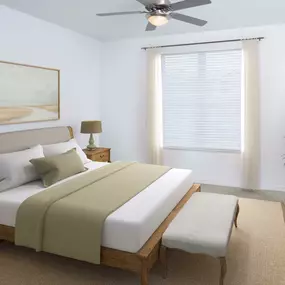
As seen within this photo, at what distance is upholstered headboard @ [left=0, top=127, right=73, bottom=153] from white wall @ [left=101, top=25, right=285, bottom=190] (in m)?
1.31

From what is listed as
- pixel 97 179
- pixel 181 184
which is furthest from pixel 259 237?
pixel 97 179

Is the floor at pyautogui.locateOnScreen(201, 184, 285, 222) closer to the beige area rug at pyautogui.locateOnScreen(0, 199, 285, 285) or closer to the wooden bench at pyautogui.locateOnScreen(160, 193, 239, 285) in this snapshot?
the beige area rug at pyautogui.locateOnScreen(0, 199, 285, 285)

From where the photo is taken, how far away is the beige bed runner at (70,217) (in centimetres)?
235

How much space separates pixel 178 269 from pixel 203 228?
0.50 meters

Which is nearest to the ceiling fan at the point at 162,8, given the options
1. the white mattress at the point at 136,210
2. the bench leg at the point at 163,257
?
the white mattress at the point at 136,210

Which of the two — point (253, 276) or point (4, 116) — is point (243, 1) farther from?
point (4, 116)

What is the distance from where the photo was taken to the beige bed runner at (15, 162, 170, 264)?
235 centimetres

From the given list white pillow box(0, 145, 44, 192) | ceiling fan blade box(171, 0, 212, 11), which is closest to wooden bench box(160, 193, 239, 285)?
white pillow box(0, 145, 44, 192)

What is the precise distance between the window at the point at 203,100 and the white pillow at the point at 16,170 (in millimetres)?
2776

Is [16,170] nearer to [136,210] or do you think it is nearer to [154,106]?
A: [136,210]

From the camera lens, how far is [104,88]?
591cm

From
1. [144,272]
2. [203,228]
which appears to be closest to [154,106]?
[203,228]

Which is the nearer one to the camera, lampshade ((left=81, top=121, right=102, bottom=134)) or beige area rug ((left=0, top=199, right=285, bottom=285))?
beige area rug ((left=0, top=199, right=285, bottom=285))

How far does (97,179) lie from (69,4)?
2.20 meters
